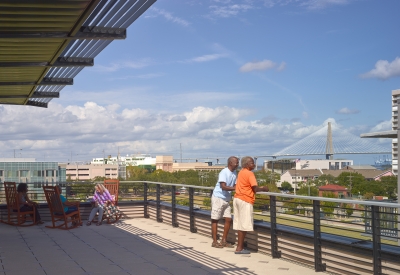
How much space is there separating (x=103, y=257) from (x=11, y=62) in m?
3.75

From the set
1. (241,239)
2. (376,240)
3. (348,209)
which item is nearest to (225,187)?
(241,239)

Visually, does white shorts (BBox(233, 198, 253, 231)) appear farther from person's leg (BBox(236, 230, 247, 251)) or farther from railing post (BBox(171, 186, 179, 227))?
railing post (BBox(171, 186, 179, 227))

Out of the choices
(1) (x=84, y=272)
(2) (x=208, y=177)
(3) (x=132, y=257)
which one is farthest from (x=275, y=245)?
(2) (x=208, y=177)

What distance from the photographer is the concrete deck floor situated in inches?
259

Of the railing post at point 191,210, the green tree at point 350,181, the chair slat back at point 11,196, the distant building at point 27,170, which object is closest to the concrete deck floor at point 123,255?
the railing post at point 191,210

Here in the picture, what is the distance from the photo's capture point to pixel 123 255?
7.72m

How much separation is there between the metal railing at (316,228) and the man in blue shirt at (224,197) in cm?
38

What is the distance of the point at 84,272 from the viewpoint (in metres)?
6.48

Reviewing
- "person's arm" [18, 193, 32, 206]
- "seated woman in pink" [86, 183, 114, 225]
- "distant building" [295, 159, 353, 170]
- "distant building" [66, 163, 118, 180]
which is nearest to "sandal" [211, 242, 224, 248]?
"seated woman in pink" [86, 183, 114, 225]

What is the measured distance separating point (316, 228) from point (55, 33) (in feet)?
13.9

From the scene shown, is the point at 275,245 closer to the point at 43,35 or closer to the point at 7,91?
the point at 43,35

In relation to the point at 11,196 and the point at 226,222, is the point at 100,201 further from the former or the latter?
the point at 226,222

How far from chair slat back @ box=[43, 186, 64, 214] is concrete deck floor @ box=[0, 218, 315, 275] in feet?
1.48

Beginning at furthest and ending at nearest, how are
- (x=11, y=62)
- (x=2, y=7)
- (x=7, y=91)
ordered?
(x=7, y=91)
(x=11, y=62)
(x=2, y=7)
